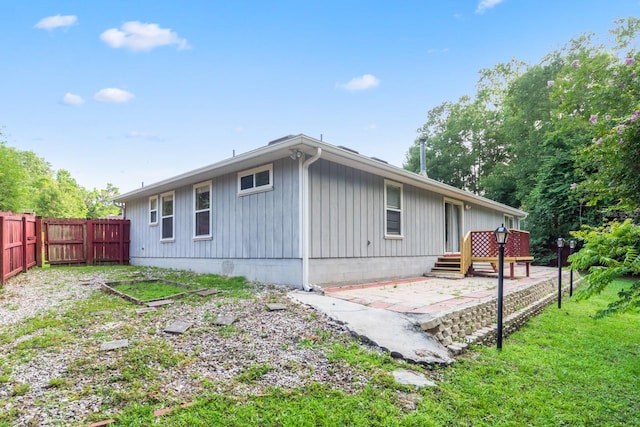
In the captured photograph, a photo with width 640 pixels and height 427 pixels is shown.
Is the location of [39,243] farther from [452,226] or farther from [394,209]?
[452,226]

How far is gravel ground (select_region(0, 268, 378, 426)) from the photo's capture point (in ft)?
7.39

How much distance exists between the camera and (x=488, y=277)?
868 centimetres

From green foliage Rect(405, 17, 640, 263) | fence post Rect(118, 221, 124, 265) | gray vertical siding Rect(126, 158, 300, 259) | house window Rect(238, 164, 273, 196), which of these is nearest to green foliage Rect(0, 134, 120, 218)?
fence post Rect(118, 221, 124, 265)

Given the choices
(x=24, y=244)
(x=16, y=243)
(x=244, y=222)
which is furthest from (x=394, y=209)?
(x=24, y=244)

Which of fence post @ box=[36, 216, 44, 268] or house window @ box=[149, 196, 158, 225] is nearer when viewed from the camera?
fence post @ box=[36, 216, 44, 268]

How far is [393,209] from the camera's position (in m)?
8.17

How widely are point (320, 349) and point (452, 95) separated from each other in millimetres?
27209

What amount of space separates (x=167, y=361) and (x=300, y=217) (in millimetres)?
3403

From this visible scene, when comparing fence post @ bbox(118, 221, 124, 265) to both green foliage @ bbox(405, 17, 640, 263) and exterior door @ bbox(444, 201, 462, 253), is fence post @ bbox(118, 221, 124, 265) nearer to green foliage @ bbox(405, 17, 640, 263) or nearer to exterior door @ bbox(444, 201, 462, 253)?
exterior door @ bbox(444, 201, 462, 253)

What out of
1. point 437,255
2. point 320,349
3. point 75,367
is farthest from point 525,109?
point 75,367

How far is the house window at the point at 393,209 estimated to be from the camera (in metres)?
7.94

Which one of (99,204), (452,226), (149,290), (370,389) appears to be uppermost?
(99,204)

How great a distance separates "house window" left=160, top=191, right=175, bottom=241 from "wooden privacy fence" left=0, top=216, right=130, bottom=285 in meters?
3.05

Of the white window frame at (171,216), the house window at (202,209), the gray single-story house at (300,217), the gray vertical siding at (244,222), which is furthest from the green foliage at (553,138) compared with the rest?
the white window frame at (171,216)
